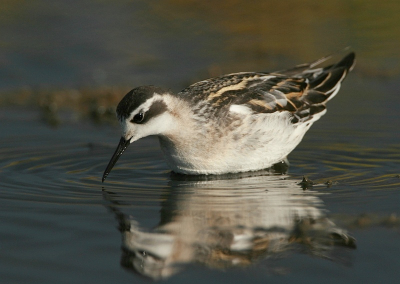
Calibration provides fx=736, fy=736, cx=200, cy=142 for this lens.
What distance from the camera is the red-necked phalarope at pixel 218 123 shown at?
28.7 feet

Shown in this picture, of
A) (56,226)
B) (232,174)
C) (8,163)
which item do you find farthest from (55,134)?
(56,226)

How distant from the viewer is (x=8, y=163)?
973cm

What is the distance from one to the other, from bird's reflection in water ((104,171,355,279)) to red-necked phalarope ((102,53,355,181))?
0.69 metres

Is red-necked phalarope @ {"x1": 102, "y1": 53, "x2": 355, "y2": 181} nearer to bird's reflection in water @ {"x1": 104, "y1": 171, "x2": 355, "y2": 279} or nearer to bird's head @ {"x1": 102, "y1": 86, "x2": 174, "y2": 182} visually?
bird's head @ {"x1": 102, "y1": 86, "x2": 174, "y2": 182}

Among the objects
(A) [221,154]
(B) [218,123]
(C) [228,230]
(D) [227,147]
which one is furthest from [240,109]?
(C) [228,230]

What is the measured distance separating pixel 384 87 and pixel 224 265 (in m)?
8.48

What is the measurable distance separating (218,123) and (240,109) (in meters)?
0.38

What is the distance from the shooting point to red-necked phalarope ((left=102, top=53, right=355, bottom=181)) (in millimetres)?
8734

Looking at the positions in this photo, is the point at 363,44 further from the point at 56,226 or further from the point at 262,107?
the point at 56,226

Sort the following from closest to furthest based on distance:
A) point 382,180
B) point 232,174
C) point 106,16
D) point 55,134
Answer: point 382,180 < point 232,174 < point 55,134 < point 106,16

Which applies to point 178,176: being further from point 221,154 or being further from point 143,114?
point 143,114

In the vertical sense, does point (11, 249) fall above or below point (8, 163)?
above

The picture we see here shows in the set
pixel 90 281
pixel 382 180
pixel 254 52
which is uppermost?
pixel 90 281

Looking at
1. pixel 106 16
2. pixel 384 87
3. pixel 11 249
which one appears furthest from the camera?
pixel 106 16
